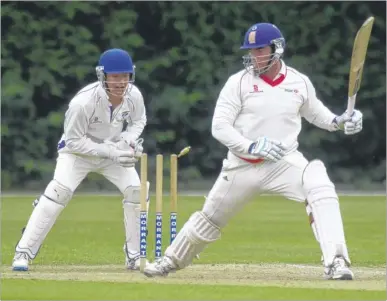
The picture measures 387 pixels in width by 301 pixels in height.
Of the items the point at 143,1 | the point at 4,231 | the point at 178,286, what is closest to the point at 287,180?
the point at 178,286

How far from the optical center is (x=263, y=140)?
8031mm

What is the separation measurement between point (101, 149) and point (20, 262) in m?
0.89

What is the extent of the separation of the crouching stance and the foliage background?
31.4 feet

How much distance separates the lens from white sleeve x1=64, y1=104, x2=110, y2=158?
8953 mm

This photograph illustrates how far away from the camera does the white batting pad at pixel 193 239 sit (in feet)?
27.4

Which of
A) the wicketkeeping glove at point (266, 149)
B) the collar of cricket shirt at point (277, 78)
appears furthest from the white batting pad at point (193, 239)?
the collar of cricket shirt at point (277, 78)

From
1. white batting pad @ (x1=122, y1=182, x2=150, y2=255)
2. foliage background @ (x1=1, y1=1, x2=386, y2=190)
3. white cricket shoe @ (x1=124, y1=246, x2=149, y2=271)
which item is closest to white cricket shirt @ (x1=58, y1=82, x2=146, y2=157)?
white batting pad @ (x1=122, y1=182, x2=150, y2=255)

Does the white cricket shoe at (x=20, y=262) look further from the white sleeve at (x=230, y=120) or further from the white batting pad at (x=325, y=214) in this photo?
the white batting pad at (x=325, y=214)

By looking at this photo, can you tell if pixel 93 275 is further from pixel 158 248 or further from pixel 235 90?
pixel 235 90

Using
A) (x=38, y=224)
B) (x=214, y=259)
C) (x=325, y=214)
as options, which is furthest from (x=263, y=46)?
(x=214, y=259)

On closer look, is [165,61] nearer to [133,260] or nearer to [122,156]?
[133,260]

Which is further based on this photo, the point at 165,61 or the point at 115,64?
the point at 165,61

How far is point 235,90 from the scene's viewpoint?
822cm

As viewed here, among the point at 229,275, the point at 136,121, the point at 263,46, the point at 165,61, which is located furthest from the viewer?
the point at 165,61
